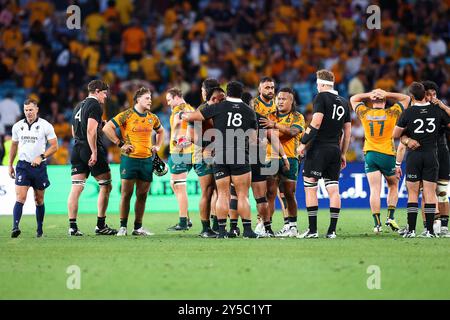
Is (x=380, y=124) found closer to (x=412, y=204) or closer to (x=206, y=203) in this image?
(x=412, y=204)

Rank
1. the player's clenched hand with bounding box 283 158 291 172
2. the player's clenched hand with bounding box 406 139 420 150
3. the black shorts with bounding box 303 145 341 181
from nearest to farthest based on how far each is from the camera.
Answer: the black shorts with bounding box 303 145 341 181 < the player's clenched hand with bounding box 406 139 420 150 < the player's clenched hand with bounding box 283 158 291 172

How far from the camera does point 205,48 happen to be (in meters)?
29.3

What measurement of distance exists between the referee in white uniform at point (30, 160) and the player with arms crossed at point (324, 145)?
14.3 ft

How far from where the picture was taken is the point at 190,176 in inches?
894

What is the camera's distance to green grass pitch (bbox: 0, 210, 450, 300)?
9.39m

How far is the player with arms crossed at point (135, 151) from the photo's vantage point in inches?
607

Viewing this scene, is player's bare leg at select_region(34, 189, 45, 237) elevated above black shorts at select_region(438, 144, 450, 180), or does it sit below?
below

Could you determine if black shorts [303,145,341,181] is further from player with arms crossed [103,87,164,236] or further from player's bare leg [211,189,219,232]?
player with arms crossed [103,87,164,236]

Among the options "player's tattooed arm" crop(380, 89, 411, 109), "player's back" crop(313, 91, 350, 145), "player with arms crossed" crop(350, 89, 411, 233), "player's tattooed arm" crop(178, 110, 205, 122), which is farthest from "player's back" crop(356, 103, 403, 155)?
"player's tattooed arm" crop(178, 110, 205, 122)

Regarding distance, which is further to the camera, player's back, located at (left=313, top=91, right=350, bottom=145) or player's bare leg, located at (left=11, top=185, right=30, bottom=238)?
player's bare leg, located at (left=11, top=185, right=30, bottom=238)

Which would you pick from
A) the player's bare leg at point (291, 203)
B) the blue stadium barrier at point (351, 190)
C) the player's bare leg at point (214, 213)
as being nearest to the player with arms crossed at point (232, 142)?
the player's bare leg at point (291, 203)

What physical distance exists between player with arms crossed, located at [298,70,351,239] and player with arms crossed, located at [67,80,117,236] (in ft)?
11.8

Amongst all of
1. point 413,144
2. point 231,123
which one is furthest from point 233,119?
point 413,144

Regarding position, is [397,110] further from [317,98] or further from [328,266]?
[328,266]
